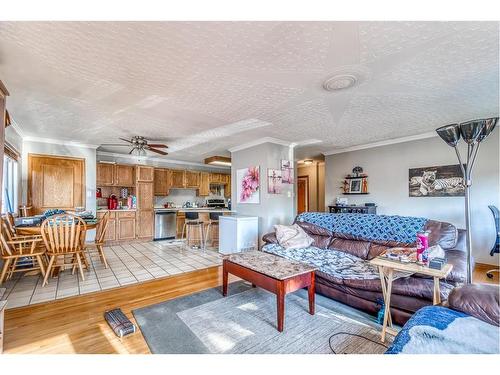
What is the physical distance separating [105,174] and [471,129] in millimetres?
6850

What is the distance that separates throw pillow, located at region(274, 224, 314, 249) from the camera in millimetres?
3471

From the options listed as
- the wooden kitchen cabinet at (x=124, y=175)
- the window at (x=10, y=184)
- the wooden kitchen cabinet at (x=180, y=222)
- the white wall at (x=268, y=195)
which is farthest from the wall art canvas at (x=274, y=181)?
the window at (x=10, y=184)

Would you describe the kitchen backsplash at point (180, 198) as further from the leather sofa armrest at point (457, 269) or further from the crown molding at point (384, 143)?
the leather sofa armrest at point (457, 269)

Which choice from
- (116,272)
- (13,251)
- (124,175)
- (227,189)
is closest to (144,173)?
(124,175)

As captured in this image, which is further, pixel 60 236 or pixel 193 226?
pixel 193 226

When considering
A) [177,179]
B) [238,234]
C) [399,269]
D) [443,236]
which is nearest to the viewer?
[399,269]

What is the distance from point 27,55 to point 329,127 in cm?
389

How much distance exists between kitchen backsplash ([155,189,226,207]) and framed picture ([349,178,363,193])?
4.78 meters

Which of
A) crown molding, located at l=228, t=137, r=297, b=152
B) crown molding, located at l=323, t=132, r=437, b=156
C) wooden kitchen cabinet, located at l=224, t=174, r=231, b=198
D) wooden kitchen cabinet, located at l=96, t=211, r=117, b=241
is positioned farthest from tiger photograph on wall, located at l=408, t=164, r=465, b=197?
wooden kitchen cabinet, located at l=96, t=211, r=117, b=241

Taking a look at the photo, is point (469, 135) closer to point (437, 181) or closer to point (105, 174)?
point (437, 181)

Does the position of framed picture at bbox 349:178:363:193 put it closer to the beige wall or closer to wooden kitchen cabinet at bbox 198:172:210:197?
the beige wall

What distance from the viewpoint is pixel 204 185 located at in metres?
7.91

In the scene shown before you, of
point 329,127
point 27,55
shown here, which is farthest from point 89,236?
point 329,127

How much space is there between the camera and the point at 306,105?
311 centimetres
